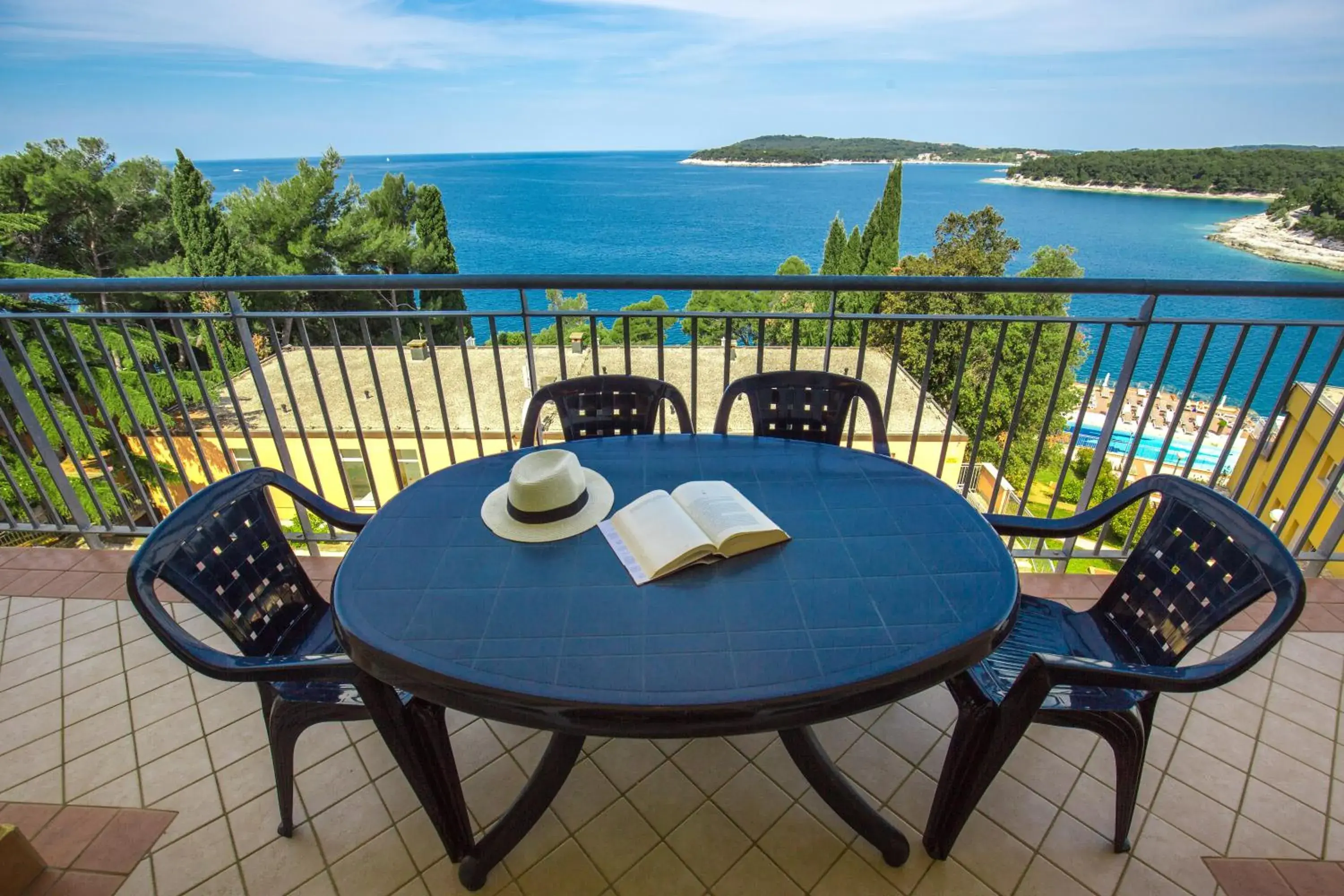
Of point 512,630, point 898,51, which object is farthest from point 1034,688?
point 898,51

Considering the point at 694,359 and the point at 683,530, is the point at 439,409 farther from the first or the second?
the point at 683,530

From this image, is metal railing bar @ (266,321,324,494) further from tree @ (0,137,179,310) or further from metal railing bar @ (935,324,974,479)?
tree @ (0,137,179,310)

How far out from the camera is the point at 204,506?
1.47m

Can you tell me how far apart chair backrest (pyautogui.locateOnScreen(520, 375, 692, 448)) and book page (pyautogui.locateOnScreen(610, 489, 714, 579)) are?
2.40 ft

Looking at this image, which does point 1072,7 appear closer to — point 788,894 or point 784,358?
point 784,358

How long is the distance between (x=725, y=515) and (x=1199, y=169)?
156 ft

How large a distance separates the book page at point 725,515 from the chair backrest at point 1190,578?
3.13 feet

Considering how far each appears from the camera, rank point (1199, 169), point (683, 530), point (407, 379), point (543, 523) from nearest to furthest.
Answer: point (683, 530) < point (543, 523) < point (407, 379) < point (1199, 169)

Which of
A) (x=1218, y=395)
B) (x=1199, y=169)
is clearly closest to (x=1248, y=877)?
(x=1218, y=395)

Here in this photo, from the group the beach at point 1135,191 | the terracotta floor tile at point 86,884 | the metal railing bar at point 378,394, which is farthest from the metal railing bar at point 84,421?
the beach at point 1135,191

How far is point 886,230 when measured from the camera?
1099 inches

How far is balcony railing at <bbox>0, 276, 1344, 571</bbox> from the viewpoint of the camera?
90.4 inches

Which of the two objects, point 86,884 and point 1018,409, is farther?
point 1018,409

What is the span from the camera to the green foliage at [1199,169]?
79.2 ft
